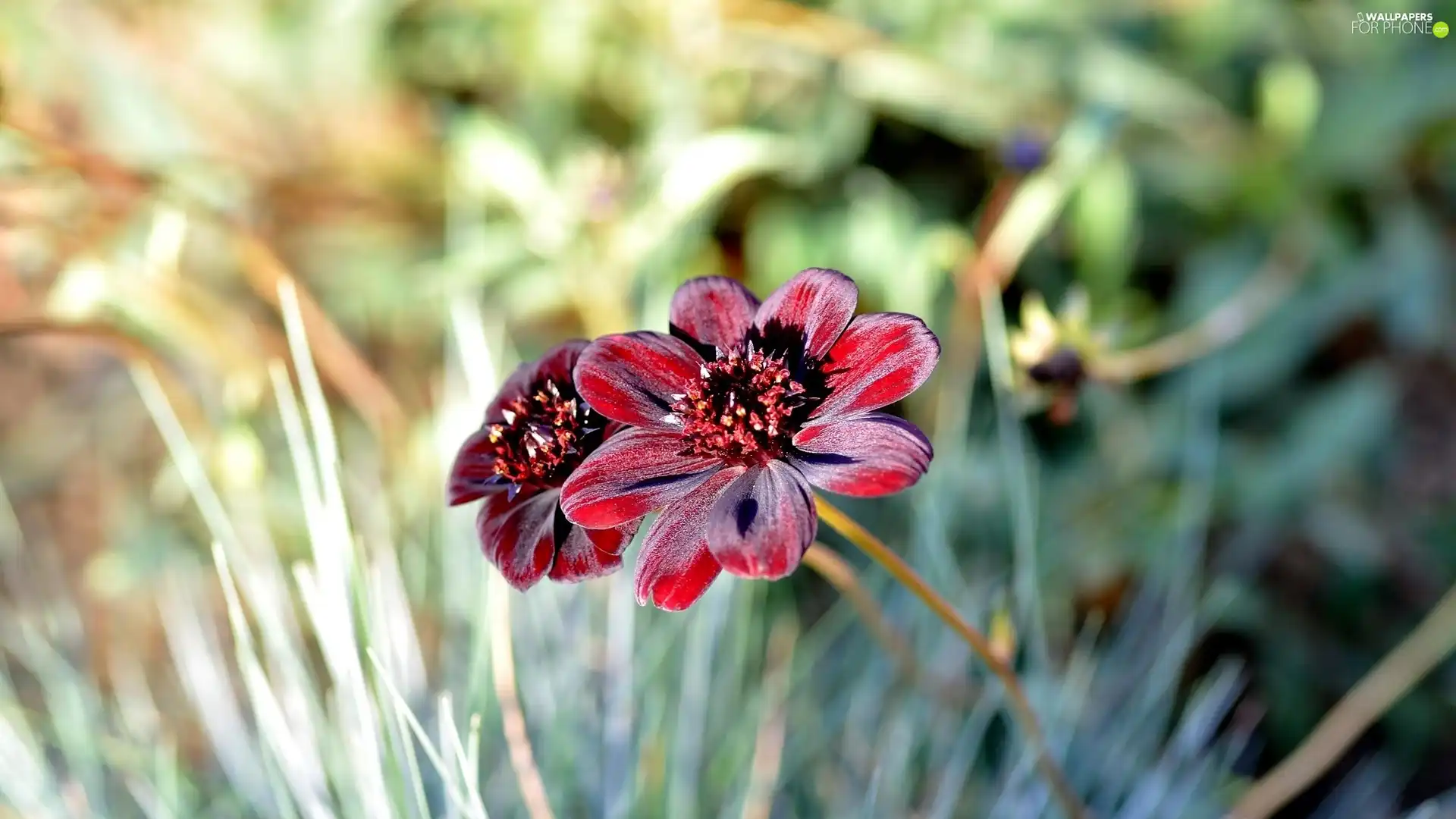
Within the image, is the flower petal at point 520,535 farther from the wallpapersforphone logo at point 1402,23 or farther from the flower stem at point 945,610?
the wallpapersforphone logo at point 1402,23

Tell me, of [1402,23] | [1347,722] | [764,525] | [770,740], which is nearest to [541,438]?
[764,525]

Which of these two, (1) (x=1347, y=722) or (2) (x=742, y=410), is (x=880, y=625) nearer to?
(2) (x=742, y=410)

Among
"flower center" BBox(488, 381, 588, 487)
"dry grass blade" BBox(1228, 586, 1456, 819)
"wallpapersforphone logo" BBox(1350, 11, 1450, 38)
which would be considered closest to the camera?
"flower center" BBox(488, 381, 588, 487)

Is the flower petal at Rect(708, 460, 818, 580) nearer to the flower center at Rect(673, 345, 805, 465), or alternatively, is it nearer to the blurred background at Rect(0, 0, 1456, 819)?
the flower center at Rect(673, 345, 805, 465)

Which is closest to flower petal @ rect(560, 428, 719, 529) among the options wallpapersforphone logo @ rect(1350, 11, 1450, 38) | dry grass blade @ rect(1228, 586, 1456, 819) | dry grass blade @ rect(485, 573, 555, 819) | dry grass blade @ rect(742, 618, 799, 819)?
dry grass blade @ rect(485, 573, 555, 819)

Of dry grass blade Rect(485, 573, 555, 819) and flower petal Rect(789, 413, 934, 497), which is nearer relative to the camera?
flower petal Rect(789, 413, 934, 497)

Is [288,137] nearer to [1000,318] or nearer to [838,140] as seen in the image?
[838,140]

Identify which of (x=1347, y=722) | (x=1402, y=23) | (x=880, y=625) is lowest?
(x=1347, y=722)
